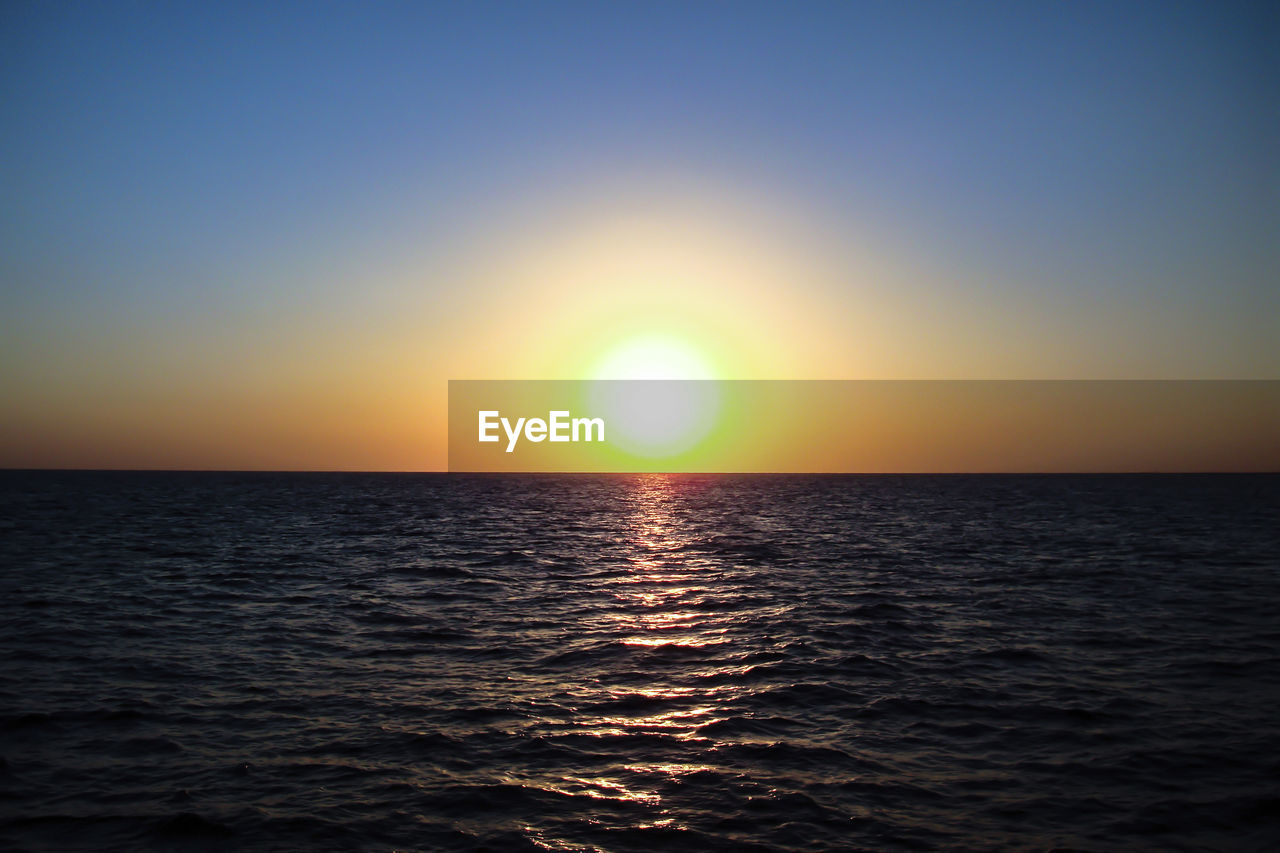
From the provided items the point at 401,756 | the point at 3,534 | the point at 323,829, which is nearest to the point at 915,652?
the point at 401,756

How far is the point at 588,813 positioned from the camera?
33.0 feet

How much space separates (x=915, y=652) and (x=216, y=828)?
14.2m

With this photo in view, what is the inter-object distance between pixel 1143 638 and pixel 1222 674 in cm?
316

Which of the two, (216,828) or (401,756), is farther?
(401,756)

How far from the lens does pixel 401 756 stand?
39.0 feet

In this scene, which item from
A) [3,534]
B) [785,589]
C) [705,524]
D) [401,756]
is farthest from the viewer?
[705,524]

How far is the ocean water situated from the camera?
32.4 ft

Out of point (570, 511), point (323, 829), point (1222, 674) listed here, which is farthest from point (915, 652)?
point (570, 511)

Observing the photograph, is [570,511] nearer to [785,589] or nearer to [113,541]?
[113,541]

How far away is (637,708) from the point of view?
14.2m

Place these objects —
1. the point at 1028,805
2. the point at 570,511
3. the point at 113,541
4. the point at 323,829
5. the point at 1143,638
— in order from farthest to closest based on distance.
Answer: the point at 570,511
the point at 113,541
the point at 1143,638
the point at 1028,805
the point at 323,829

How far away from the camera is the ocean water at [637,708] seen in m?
9.88

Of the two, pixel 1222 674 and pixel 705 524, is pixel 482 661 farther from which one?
pixel 705 524

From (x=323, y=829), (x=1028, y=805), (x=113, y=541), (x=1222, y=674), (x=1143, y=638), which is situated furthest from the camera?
(x=113, y=541)
